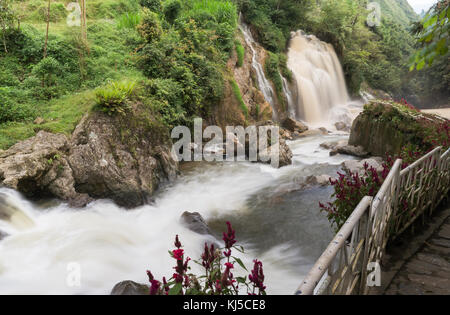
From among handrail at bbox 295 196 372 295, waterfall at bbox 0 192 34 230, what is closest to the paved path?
handrail at bbox 295 196 372 295

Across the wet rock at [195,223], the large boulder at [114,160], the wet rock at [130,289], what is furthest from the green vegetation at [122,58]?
the wet rock at [130,289]

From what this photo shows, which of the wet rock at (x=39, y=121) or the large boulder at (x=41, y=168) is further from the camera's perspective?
the wet rock at (x=39, y=121)

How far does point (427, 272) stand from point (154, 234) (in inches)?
175

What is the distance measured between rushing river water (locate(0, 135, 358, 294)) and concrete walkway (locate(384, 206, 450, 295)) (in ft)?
5.38

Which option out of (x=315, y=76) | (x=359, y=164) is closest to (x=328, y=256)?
(x=359, y=164)

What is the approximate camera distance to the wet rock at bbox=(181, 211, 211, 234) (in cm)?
569

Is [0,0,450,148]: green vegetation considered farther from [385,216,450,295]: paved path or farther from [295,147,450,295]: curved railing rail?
[385,216,450,295]: paved path

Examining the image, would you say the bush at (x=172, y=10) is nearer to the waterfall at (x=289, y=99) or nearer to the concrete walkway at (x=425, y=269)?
the waterfall at (x=289, y=99)

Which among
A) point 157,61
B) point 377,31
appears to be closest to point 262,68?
point 157,61

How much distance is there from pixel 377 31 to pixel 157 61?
1186 inches

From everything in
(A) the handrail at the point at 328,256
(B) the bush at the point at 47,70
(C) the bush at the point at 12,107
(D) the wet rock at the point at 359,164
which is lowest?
(D) the wet rock at the point at 359,164

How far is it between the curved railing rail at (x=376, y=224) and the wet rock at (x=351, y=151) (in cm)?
538

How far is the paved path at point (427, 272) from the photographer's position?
113 inches
